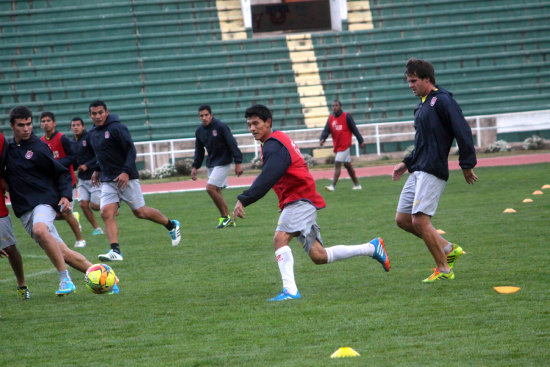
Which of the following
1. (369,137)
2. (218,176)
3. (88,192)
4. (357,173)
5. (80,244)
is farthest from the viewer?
(369,137)

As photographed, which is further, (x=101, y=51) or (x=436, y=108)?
(x=101, y=51)

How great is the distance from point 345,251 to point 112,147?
4.50 metres

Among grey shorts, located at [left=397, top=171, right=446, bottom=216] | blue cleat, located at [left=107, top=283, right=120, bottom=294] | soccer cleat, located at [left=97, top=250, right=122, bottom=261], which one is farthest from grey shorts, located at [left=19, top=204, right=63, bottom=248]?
grey shorts, located at [left=397, top=171, right=446, bottom=216]

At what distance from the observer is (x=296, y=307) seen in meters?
6.82

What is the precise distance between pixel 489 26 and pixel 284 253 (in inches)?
1025

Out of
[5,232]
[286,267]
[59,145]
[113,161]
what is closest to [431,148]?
[286,267]

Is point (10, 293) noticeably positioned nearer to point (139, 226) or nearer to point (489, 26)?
point (139, 226)

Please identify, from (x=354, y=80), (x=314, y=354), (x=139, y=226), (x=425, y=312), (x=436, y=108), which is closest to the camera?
(x=314, y=354)

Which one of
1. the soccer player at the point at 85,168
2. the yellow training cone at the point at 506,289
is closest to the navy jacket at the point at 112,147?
the soccer player at the point at 85,168

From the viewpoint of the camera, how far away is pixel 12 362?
5.57m

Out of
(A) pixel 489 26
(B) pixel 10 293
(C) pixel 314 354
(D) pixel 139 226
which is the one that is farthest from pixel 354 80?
(C) pixel 314 354

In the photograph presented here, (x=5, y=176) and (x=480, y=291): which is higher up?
(x=5, y=176)

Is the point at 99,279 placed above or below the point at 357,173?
above

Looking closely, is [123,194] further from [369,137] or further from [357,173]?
[369,137]
